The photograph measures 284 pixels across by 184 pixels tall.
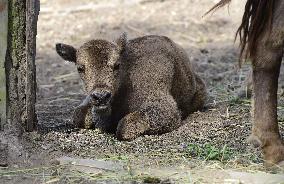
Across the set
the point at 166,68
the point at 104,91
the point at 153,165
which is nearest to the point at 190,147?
the point at 153,165

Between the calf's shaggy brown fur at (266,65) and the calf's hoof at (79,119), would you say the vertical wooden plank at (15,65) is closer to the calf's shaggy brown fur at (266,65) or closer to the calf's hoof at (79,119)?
the calf's hoof at (79,119)

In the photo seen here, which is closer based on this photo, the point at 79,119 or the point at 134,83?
the point at 79,119

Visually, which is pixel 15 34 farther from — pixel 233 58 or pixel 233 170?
pixel 233 58

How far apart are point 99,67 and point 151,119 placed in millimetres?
576

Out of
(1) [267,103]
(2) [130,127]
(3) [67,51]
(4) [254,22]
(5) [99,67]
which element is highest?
(4) [254,22]

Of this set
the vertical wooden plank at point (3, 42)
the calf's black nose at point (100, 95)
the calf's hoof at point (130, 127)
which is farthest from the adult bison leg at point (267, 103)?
the vertical wooden plank at point (3, 42)

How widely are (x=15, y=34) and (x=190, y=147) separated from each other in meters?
1.45

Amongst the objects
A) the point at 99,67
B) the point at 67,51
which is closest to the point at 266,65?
the point at 99,67

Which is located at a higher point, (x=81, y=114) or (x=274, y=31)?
(x=274, y=31)

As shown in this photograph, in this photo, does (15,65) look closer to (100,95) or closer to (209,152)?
(100,95)

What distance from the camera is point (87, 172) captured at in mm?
5020

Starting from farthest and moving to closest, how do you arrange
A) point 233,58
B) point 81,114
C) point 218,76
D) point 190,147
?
point 233,58 < point 218,76 < point 81,114 < point 190,147

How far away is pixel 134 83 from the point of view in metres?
6.47

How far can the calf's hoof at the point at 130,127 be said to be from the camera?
19.6ft
